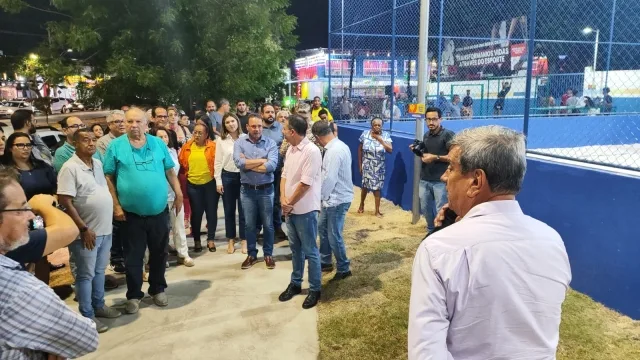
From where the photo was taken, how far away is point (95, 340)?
135 cm

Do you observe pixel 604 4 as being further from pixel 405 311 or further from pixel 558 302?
pixel 558 302

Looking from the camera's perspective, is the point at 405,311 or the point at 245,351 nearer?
the point at 245,351

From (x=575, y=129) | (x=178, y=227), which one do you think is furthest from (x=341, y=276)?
(x=575, y=129)

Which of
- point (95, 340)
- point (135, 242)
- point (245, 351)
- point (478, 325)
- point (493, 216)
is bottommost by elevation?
point (245, 351)

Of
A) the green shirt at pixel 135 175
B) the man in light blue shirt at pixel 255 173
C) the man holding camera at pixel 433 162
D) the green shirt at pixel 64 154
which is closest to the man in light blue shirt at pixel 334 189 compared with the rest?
the man in light blue shirt at pixel 255 173

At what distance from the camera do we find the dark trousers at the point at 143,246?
154 inches

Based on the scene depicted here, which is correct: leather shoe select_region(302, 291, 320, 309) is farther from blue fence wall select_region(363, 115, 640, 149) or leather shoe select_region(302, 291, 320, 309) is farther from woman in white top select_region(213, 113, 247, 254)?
blue fence wall select_region(363, 115, 640, 149)

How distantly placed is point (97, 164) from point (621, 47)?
15.3m

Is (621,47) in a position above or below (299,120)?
above

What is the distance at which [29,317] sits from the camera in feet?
3.95

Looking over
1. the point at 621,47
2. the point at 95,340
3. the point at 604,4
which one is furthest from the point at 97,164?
the point at 621,47

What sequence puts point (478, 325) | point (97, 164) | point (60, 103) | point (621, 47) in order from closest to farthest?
point (478, 325) → point (97, 164) → point (621, 47) → point (60, 103)

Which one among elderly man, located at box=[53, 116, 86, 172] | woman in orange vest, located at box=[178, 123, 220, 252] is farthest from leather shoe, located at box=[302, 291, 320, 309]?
elderly man, located at box=[53, 116, 86, 172]

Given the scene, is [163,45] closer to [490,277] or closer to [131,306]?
[131,306]
